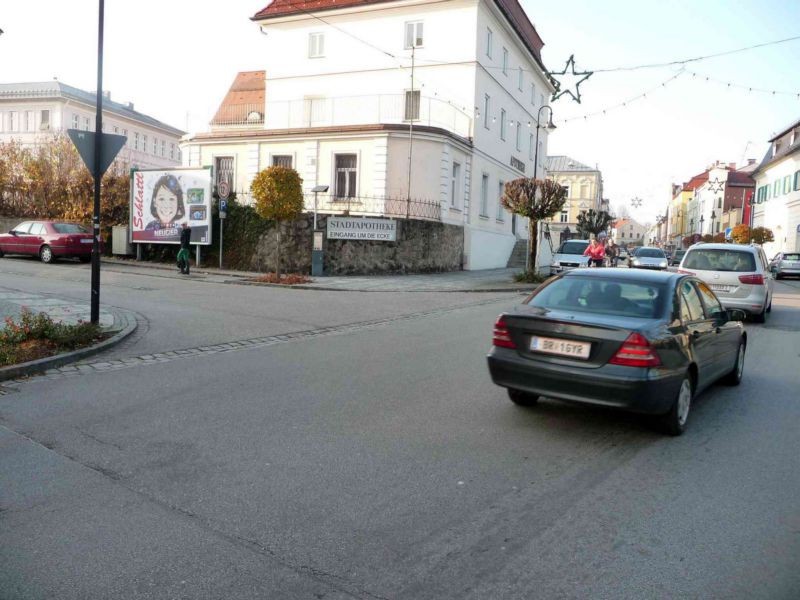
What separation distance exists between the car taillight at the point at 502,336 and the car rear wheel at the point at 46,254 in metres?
23.2

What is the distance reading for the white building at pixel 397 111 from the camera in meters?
28.2

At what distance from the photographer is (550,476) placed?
15.1 feet

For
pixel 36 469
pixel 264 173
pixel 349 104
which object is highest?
pixel 349 104

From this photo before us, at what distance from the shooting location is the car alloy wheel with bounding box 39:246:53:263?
80.4 feet

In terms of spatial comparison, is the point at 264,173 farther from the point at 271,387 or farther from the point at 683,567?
the point at 683,567

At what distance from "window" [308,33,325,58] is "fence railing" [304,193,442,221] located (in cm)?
1156

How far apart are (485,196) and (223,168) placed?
13.7 meters

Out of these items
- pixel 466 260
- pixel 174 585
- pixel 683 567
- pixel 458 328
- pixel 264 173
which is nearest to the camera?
pixel 174 585

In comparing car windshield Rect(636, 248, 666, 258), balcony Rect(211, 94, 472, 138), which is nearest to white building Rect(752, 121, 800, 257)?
car windshield Rect(636, 248, 666, 258)

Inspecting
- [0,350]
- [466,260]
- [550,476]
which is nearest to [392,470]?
[550,476]

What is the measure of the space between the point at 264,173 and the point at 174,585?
18.1m

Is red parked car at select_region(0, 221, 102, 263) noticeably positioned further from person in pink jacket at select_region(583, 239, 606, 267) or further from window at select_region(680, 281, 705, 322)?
window at select_region(680, 281, 705, 322)

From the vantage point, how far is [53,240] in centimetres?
2442

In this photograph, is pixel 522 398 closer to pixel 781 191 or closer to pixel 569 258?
pixel 569 258
